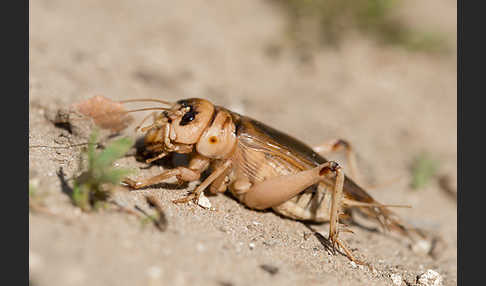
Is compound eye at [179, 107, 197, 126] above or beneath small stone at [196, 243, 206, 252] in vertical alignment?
above

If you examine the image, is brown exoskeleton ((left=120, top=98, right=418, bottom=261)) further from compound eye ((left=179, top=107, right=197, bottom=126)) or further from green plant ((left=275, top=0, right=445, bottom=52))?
green plant ((left=275, top=0, right=445, bottom=52))

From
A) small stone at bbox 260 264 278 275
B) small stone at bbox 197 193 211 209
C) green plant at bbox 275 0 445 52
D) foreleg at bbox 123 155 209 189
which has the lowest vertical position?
small stone at bbox 260 264 278 275

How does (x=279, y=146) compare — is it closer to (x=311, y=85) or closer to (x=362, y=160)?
(x=362, y=160)

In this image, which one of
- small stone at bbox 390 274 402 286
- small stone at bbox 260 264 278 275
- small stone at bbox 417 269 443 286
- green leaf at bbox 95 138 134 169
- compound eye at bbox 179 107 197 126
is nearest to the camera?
green leaf at bbox 95 138 134 169

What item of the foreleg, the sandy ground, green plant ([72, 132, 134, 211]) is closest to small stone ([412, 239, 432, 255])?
the sandy ground

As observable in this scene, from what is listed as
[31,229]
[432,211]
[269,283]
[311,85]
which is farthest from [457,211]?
[31,229]

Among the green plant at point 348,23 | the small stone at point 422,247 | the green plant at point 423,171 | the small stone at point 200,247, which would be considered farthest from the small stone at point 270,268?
the green plant at point 348,23
